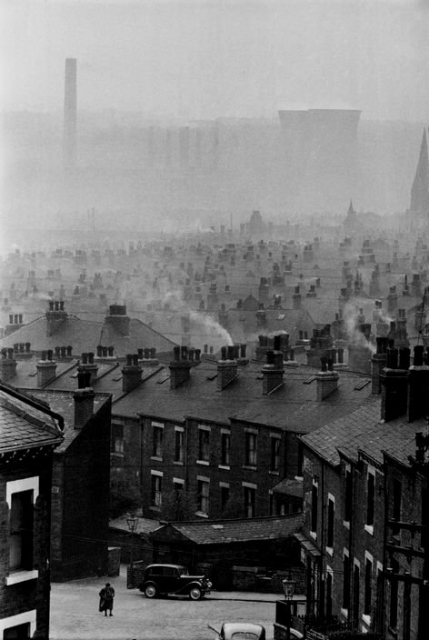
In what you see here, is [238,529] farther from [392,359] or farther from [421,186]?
[421,186]

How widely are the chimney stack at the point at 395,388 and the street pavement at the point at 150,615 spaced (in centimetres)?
630

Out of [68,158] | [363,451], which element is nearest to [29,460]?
[363,451]

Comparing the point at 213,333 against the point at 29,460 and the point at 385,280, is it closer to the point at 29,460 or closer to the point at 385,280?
the point at 385,280

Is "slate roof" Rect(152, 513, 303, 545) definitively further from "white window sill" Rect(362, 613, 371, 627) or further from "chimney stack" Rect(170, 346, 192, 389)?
"chimney stack" Rect(170, 346, 192, 389)

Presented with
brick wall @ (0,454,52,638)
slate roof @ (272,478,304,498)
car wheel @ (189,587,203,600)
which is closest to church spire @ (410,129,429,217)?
slate roof @ (272,478,304,498)

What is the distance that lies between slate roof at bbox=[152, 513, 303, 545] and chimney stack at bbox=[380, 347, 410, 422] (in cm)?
969

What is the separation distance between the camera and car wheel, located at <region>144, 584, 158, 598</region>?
4141 centimetres

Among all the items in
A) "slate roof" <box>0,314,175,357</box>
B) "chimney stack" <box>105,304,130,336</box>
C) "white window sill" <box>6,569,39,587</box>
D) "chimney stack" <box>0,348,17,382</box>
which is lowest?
"white window sill" <box>6,569,39,587</box>

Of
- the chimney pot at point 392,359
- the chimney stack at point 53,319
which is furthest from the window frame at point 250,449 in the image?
the chimney stack at point 53,319

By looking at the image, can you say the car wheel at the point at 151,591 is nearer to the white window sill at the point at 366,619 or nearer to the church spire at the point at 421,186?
the white window sill at the point at 366,619

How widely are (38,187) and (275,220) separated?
73.4 feet

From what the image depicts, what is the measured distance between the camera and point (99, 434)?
48844mm

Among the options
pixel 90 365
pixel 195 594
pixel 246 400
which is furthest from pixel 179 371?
pixel 195 594

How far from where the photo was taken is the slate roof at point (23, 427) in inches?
1022
